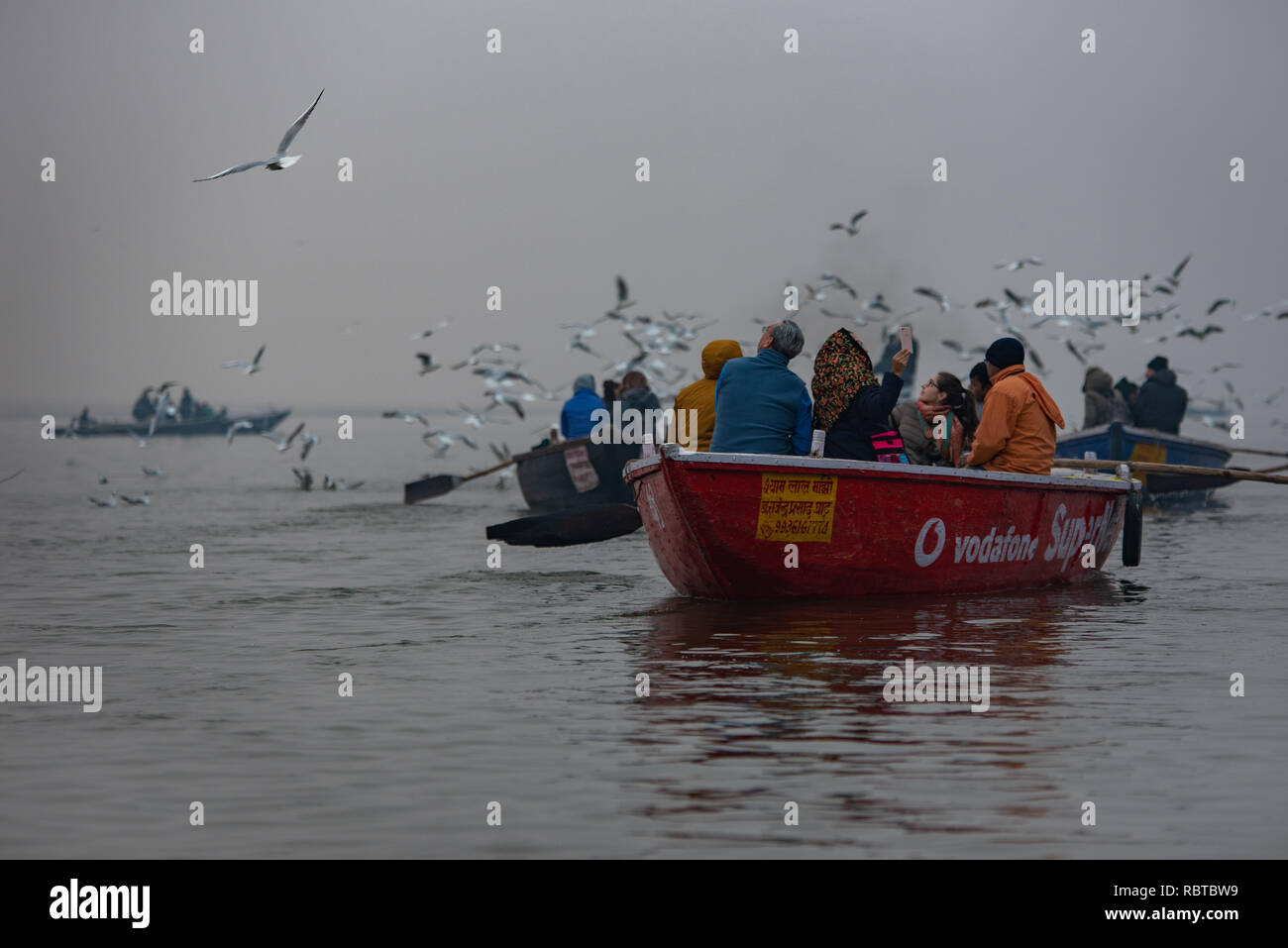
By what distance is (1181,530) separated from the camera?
22.7 m

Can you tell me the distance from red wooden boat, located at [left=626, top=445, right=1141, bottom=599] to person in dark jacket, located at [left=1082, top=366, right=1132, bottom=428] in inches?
546

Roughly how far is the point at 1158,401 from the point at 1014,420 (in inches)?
606

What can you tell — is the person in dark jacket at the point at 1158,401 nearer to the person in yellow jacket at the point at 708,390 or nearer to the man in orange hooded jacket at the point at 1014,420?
the man in orange hooded jacket at the point at 1014,420

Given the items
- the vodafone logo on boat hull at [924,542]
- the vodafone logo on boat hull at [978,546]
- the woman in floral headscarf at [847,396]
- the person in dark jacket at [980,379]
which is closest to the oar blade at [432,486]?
the person in dark jacket at [980,379]

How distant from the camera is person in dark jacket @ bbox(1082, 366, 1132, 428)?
26.9 meters

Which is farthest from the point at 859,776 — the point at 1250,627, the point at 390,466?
the point at 390,466

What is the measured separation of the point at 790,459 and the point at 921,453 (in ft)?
7.83

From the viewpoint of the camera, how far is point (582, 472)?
24625 millimetres

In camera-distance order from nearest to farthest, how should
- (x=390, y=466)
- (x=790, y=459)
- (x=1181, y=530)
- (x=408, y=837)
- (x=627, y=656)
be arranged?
1. (x=408, y=837)
2. (x=627, y=656)
3. (x=790, y=459)
4. (x=1181, y=530)
5. (x=390, y=466)

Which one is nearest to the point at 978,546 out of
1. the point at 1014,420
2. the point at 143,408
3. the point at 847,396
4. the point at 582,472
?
the point at 1014,420

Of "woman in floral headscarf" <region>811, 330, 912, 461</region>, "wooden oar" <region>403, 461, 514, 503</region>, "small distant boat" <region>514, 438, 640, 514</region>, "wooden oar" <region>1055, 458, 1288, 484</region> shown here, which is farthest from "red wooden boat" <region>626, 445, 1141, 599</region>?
"wooden oar" <region>403, 461, 514, 503</region>

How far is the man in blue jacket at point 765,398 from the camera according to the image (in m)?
12.0

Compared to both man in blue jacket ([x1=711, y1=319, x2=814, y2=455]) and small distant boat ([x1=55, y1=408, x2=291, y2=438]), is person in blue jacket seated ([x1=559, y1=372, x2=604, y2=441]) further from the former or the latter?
small distant boat ([x1=55, y1=408, x2=291, y2=438])
